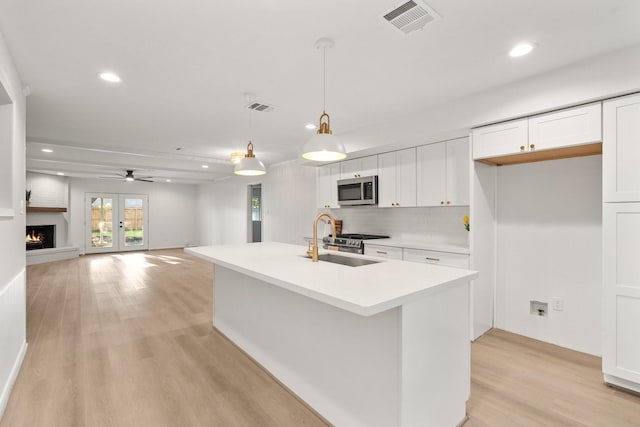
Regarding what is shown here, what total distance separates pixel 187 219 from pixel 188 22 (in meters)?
10.5

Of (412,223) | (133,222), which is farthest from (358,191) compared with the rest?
(133,222)

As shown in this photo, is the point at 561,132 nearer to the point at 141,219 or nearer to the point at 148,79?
the point at 148,79

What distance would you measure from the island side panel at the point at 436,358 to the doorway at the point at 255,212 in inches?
275

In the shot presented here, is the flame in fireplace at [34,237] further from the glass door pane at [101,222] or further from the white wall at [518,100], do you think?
the white wall at [518,100]

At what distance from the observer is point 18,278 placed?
8.61 ft

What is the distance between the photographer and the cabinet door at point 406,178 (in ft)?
12.9

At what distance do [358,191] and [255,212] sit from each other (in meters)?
4.54

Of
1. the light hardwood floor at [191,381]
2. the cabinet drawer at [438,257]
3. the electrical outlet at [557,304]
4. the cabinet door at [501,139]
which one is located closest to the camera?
the light hardwood floor at [191,381]

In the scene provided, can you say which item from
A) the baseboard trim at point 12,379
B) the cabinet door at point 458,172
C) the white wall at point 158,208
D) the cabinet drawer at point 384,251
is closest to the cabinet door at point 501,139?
the cabinet door at point 458,172

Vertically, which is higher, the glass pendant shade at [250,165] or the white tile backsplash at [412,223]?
the glass pendant shade at [250,165]

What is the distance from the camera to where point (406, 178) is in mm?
4031

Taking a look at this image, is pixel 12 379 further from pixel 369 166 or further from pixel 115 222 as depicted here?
pixel 115 222

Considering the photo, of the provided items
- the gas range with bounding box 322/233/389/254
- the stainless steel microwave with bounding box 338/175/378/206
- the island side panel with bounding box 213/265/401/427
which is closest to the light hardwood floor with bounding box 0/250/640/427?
the island side panel with bounding box 213/265/401/427

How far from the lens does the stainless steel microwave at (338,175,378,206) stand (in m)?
4.39
